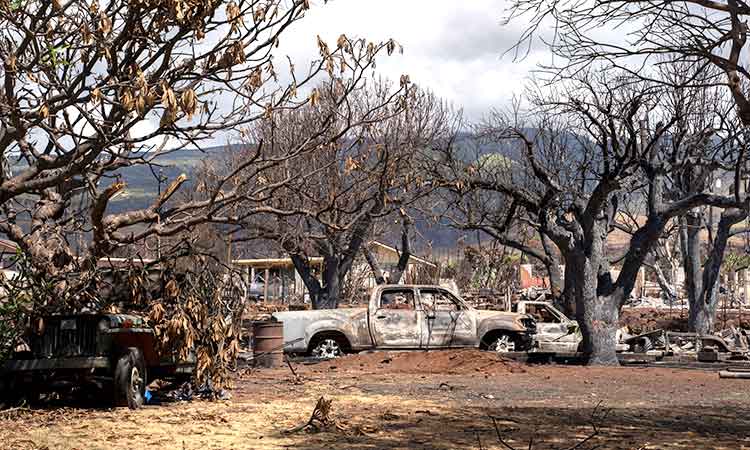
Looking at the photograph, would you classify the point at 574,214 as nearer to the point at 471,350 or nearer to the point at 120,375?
the point at 471,350

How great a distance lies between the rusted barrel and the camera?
64.7ft

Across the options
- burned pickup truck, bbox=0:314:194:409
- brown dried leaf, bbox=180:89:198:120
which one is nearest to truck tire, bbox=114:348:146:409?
burned pickup truck, bbox=0:314:194:409

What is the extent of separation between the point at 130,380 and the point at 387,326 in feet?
29.5

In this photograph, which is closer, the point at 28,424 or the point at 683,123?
the point at 28,424

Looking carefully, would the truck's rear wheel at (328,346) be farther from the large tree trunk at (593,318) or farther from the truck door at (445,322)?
the large tree trunk at (593,318)

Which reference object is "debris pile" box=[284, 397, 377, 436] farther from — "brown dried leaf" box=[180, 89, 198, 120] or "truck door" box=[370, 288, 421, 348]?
"truck door" box=[370, 288, 421, 348]

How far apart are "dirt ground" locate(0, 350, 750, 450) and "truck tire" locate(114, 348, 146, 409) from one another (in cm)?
19

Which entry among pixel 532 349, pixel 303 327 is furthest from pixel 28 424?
pixel 532 349

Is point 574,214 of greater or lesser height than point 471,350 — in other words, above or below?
above

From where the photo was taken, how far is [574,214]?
22.5 meters

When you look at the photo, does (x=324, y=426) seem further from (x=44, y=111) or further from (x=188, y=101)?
(x=44, y=111)

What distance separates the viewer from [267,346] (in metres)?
19.8

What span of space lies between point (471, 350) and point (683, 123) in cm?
716

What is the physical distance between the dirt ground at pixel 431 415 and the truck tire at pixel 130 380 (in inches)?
7.5
